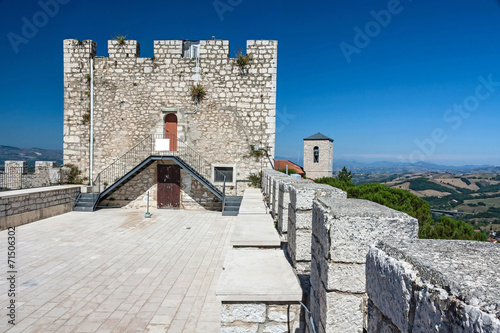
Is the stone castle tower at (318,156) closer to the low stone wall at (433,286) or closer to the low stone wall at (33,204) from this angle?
the low stone wall at (33,204)

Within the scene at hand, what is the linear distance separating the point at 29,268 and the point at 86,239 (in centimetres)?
228

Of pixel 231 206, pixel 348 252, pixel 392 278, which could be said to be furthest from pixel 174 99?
pixel 392 278

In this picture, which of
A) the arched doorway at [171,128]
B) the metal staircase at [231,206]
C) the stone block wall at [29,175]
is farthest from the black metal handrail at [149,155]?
the stone block wall at [29,175]

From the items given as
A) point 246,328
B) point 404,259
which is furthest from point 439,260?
point 246,328

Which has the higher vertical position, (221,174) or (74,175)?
(221,174)

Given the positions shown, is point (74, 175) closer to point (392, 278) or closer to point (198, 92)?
point (198, 92)

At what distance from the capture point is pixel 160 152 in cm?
1297

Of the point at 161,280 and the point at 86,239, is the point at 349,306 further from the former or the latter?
the point at 86,239

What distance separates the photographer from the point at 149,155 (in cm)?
1296

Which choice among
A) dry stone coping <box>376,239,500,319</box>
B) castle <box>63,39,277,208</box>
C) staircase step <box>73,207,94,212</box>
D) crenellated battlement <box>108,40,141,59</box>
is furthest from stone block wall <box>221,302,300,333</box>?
crenellated battlement <box>108,40,141,59</box>

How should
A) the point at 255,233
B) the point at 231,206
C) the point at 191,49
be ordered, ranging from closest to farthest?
1. the point at 255,233
2. the point at 231,206
3. the point at 191,49

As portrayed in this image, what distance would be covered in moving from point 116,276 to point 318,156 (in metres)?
32.7

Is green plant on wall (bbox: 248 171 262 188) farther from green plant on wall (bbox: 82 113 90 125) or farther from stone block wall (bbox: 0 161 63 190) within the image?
stone block wall (bbox: 0 161 63 190)

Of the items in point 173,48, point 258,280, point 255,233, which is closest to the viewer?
point 258,280
